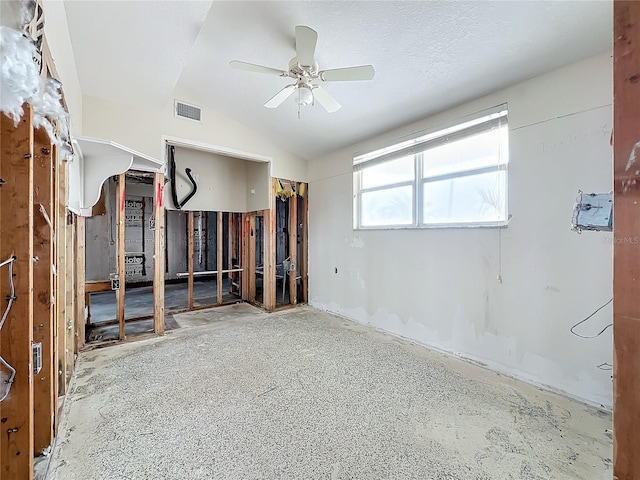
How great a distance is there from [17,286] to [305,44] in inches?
90.6

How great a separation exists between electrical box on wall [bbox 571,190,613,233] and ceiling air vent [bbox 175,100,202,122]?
14.7 feet

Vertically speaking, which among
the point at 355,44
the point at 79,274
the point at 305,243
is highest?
the point at 355,44

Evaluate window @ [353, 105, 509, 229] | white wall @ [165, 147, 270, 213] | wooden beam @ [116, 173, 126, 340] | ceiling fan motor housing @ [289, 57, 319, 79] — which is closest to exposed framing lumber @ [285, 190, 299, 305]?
white wall @ [165, 147, 270, 213]

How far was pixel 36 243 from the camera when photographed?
63.1 inches

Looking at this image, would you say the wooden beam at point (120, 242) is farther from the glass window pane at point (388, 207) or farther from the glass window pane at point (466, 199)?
the glass window pane at point (466, 199)

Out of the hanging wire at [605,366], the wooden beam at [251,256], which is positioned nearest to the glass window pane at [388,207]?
the hanging wire at [605,366]

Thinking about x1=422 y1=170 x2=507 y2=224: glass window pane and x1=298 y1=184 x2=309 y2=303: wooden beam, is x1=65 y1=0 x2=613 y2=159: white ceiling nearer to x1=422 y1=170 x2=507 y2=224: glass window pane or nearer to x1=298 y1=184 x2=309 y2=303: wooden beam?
x1=422 y1=170 x2=507 y2=224: glass window pane

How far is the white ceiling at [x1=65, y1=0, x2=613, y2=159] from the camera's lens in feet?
6.89

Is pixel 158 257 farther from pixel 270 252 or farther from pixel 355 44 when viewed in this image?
pixel 355 44

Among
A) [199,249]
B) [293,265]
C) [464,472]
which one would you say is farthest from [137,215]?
[464,472]

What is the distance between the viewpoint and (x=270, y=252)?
5023 mm

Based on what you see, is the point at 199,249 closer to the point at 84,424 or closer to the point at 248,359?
the point at 248,359

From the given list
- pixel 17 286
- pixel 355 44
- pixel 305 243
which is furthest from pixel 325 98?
pixel 305 243

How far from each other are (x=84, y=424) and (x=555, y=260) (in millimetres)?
3904
